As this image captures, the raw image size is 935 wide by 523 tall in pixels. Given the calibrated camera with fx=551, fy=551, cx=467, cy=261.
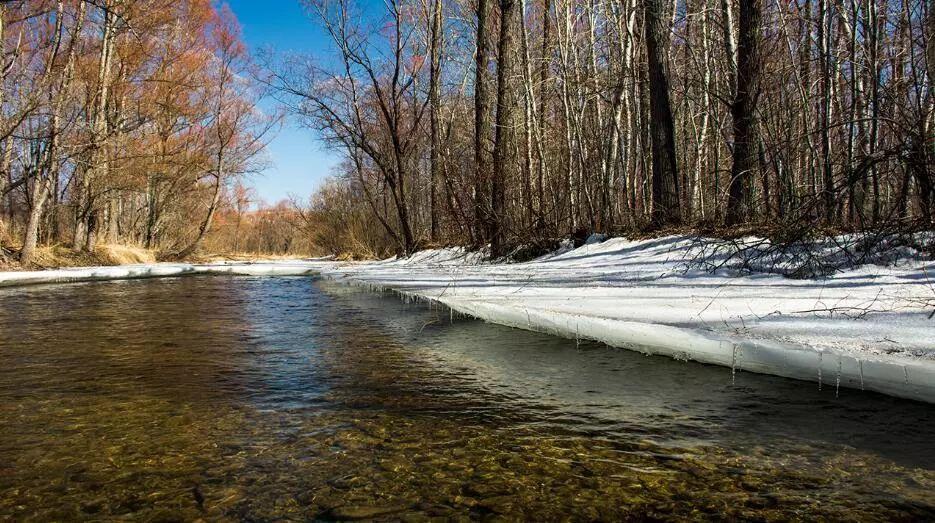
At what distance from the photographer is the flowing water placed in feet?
4.78

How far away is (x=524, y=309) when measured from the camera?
13.0 feet

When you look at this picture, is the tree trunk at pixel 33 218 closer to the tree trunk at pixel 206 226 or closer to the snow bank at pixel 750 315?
the tree trunk at pixel 206 226

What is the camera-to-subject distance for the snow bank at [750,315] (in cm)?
239

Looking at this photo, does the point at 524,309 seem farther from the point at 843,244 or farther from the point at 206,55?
the point at 206,55

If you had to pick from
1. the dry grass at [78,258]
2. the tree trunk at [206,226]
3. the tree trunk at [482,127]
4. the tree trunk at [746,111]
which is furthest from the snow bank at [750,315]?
the tree trunk at [206,226]

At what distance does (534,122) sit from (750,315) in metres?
7.47

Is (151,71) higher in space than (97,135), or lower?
higher

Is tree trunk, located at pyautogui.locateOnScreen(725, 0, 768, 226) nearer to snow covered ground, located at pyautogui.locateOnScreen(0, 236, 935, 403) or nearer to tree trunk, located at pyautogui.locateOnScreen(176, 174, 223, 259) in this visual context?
snow covered ground, located at pyautogui.locateOnScreen(0, 236, 935, 403)

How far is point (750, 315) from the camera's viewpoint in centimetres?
317

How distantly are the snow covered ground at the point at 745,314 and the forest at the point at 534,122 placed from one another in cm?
→ 76

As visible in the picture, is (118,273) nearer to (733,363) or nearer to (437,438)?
(437,438)

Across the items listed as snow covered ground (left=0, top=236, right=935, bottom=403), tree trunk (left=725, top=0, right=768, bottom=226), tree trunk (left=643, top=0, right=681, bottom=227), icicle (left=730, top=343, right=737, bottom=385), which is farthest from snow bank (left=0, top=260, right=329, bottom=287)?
icicle (left=730, top=343, right=737, bottom=385)

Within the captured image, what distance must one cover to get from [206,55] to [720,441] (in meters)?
21.5

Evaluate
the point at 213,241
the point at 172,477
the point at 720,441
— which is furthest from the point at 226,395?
the point at 213,241
